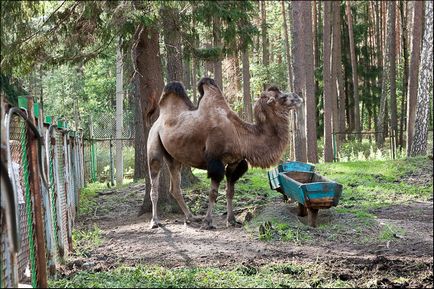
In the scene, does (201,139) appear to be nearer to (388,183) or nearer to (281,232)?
(281,232)

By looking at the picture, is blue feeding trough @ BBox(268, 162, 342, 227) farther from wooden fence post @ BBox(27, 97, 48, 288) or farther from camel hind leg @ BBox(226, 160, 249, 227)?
wooden fence post @ BBox(27, 97, 48, 288)

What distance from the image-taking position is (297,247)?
26.7 ft

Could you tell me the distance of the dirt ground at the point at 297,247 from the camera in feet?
21.8

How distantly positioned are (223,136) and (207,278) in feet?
14.1

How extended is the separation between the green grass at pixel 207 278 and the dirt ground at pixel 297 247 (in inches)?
12.4

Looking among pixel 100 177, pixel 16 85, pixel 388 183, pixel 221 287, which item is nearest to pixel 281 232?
pixel 221 287

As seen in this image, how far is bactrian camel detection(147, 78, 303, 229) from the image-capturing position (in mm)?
10250

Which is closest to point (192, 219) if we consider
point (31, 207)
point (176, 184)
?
point (176, 184)

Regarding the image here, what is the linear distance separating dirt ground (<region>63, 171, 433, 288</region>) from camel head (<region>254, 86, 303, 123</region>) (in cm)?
164

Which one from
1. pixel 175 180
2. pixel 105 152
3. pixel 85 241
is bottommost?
pixel 85 241

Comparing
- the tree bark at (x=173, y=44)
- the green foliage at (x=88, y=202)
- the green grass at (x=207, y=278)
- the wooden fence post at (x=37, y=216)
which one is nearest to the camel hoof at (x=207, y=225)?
the green grass at (x=207, y=278)

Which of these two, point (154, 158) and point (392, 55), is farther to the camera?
point (392, 55)

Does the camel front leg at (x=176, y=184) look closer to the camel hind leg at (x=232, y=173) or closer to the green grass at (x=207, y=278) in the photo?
the camel hind leg at (x=232, y=173)

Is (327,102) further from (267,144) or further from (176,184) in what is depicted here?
(267,144)
